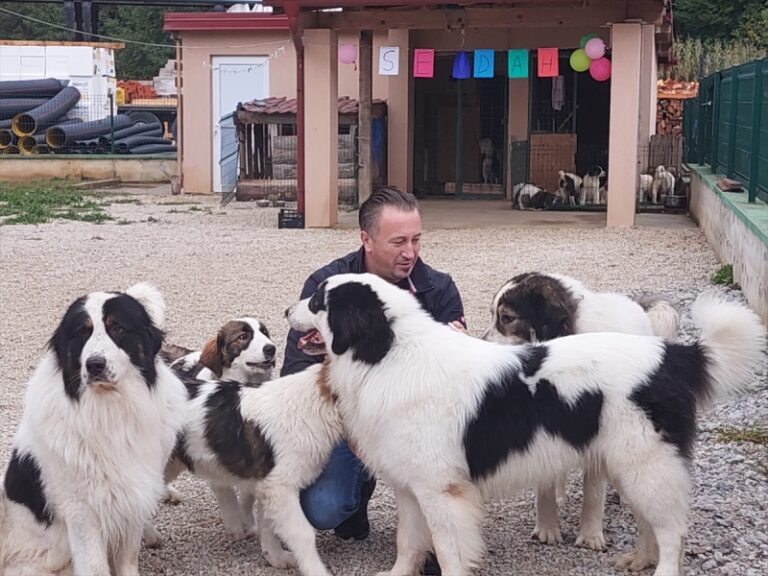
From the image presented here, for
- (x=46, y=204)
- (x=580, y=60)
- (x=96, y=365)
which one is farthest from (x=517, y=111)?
(x=96, y=365)

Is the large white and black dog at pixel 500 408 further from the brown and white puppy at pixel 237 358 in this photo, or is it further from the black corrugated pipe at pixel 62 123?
the black corrugated pipe at pixel 62 123

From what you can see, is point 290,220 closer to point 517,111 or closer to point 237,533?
point 517,111

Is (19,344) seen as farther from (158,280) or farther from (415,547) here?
(415,547)

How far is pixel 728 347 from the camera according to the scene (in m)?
4.45

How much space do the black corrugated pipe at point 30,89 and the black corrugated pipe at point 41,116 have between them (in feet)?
2.99

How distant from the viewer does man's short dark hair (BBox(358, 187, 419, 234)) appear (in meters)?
4.93

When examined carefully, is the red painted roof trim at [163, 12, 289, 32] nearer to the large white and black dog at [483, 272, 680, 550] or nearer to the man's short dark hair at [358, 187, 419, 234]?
the large white and black dog at [483, 272, 680, 550]

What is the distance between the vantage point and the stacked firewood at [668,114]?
28.7m

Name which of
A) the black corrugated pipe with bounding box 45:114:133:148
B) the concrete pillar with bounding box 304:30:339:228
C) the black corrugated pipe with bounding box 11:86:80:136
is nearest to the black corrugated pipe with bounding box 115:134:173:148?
the black corrugated pipe with bounding box 45:114:133:148

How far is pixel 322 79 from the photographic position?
54.7 ft

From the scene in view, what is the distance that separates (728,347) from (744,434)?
233 centimetres

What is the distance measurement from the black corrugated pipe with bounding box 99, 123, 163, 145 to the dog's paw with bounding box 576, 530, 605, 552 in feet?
85.4

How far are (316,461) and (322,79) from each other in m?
12.6

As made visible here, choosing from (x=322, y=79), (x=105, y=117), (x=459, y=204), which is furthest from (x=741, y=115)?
(x=105, y=117)
